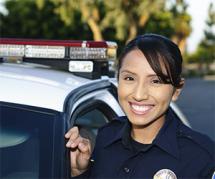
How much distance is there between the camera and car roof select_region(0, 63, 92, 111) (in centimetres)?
179

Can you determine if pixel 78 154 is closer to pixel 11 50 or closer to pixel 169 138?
pixel 169 138

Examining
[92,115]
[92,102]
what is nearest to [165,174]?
[92,102]

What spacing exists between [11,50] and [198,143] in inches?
47.0

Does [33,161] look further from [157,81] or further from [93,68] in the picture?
[93,68]

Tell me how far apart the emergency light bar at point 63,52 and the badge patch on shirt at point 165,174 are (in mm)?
934

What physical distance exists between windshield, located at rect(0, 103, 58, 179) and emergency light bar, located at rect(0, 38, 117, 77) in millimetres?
776

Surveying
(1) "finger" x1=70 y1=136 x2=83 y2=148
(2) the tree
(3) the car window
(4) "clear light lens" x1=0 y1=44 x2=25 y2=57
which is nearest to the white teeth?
(1) "finger" x1=70 y1=136 x2=83 y2=148

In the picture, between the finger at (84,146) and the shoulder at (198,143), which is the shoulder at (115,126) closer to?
the finger at (84,146)

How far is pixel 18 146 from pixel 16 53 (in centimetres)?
85

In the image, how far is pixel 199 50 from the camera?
199 feet

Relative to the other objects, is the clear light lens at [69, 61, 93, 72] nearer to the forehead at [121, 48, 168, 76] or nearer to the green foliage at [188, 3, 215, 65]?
the forehead at [121, 48, 168, 76]

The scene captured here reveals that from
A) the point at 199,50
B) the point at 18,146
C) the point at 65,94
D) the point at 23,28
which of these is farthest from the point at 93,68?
the point at 199,50

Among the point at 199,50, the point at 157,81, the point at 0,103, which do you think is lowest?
the point at 199,50

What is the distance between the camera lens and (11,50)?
256 centimetres
